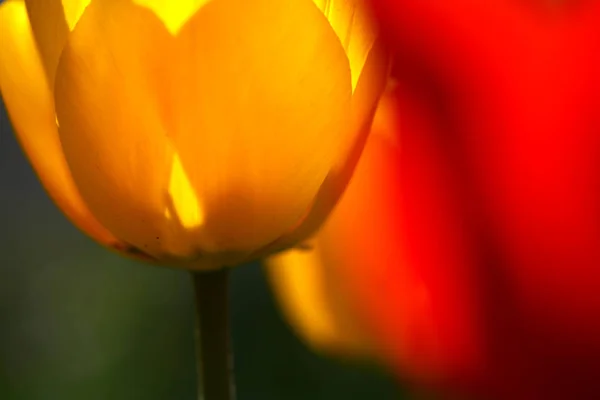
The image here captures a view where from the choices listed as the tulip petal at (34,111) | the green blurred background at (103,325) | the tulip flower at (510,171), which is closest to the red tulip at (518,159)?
the tulip flower at (510,171)

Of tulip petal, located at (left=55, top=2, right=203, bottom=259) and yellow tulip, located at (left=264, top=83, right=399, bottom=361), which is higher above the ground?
tulip petal, located at (left=55, top=2, right=203, bottom=259)

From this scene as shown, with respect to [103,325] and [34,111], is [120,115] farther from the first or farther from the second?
[103,325]

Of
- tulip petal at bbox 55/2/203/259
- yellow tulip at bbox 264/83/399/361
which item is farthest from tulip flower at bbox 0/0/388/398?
yellow tulip at bbox 264/83/399/361

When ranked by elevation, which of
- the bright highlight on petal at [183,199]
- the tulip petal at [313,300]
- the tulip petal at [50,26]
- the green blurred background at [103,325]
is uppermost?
the tulip petal at [50,26]

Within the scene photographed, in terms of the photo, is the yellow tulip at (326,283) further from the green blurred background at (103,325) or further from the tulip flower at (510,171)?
the green blurred background at (103,325)

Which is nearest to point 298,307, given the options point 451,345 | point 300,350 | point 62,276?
point 451,345

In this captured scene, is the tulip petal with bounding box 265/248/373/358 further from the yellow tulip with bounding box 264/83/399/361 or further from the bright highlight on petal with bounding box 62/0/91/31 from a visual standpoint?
the bright highlight on petal with bounding box 62/0/91/31

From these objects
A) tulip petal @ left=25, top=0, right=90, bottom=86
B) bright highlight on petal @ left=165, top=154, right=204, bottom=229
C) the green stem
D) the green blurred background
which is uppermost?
tulip petal @ left=25, top=0, right=90, bottom=86

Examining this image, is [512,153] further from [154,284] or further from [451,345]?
[154,284]
